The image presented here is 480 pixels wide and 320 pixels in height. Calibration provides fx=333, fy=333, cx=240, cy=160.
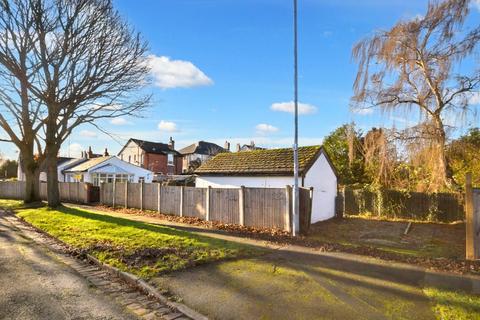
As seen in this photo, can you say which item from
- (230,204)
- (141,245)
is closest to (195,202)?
(230,204)

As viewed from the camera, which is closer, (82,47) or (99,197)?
(82,47)

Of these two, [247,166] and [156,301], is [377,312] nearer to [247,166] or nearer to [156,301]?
[156,301]

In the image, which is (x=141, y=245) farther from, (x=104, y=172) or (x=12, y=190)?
(x=104, y=172)

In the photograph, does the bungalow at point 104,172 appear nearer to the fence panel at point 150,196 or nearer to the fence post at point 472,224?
the fence panel at point 150,196

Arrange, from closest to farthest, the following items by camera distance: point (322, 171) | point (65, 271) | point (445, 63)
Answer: point (65, 271)
point (445, 63)
point (322, 171)

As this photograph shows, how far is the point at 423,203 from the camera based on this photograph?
18.8 metres

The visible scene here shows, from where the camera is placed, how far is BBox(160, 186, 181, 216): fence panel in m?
16.9

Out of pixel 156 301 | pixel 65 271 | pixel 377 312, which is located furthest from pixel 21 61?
pixel 377 312

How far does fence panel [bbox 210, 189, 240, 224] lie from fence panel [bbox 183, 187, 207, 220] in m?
0.60

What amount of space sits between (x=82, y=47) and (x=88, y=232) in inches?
428

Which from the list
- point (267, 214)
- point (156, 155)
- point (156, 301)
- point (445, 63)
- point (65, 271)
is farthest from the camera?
point (156, 155)

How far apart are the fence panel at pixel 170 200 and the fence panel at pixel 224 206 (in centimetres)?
278

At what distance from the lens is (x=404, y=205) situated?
19.4 metres

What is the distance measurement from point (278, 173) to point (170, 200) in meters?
6.00
